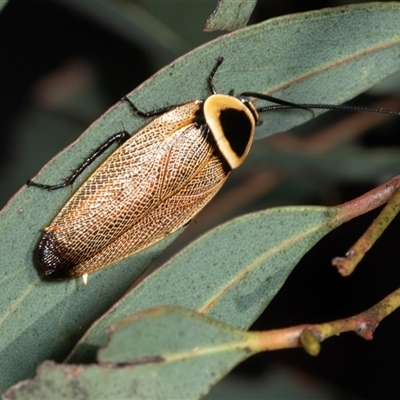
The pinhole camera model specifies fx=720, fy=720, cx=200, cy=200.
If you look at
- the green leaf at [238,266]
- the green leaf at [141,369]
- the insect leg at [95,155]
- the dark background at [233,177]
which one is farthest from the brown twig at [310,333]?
the dark background at [233,177]

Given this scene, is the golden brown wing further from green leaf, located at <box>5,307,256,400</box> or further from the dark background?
the dark background

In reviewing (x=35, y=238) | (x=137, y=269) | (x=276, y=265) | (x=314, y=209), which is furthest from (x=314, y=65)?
(x=35, y=238)

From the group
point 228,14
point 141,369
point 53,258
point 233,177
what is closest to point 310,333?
point 141,369

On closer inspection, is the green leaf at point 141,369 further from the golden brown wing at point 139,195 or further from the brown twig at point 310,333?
the golden brown wing at point 139,195

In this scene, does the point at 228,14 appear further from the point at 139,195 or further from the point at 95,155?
the point at 139,195

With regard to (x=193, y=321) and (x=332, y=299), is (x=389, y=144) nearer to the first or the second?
(x=332, y=299)

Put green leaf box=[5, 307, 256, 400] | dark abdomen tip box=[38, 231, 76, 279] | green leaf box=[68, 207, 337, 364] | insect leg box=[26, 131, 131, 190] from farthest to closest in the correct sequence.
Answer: insect leg box=[26, 131, 131, 190]
dark abdomen tip box=[38, 231, 76, 279]
green leaf box=[68, 207, 337, 364]
green leaf box=[5, 307, 256, 400]

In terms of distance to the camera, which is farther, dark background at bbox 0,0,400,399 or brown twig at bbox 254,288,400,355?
dark background at bbox 0,0,400,399

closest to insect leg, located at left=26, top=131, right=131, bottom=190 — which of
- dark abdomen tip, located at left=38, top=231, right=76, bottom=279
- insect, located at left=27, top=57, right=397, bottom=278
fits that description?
insect, located at left=27, top=57, right=397, bottom=278
